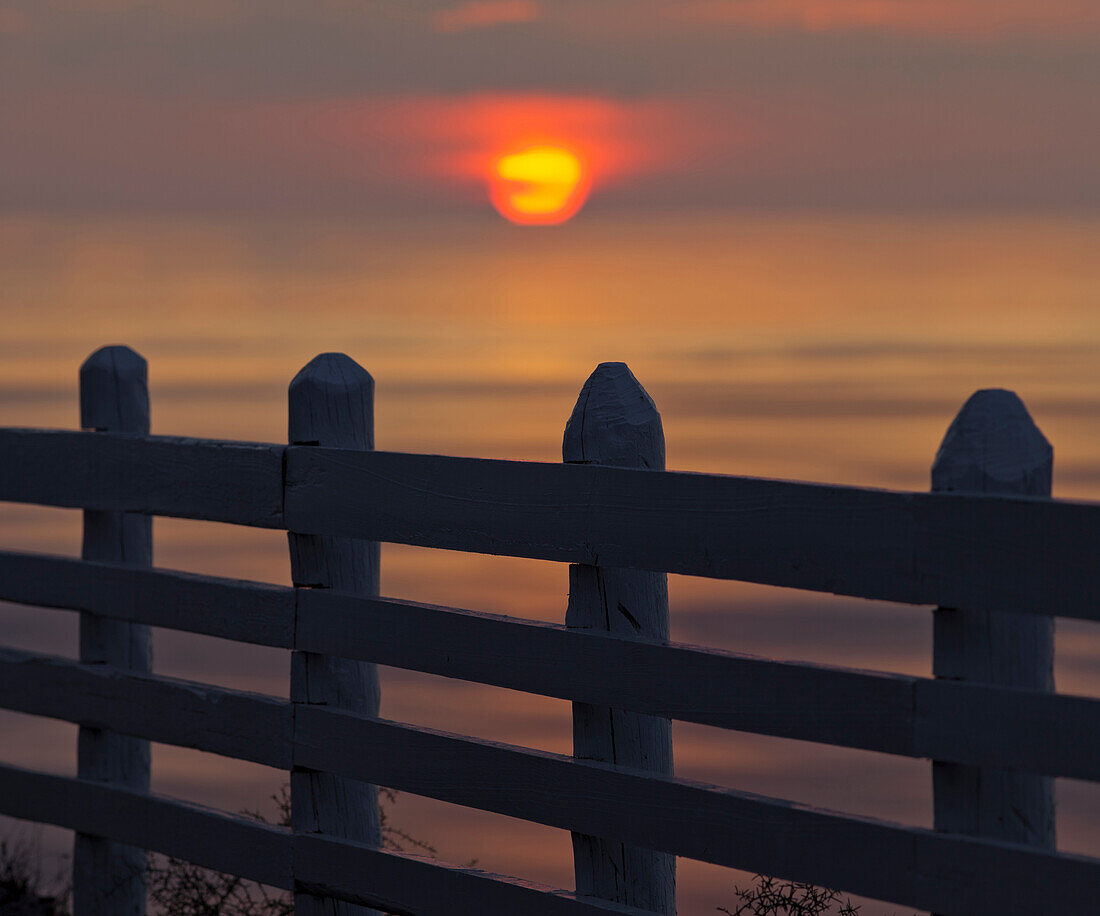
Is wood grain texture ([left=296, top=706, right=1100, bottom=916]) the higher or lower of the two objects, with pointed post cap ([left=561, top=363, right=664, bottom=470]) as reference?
lower

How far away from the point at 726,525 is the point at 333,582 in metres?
1.71

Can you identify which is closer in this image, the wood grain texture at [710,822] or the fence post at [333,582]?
the wood grain texture at [710,822]

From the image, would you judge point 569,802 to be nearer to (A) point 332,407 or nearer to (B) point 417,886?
(B) point 417,886

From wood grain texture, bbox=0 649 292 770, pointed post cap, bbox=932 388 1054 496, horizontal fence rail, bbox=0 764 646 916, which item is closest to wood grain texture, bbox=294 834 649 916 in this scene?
horizontal fence rail, bbox=0 764 646 916

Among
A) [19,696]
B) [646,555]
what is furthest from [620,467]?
[19,696]

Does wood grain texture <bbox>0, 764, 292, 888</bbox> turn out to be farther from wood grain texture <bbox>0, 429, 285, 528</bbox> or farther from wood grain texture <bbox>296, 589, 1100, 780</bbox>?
wood grain texture <bbox>0, 429, 285, 528</bbox>

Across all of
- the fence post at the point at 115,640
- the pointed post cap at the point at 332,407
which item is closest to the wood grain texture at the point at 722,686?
the pointed post cap at the point at 332,407

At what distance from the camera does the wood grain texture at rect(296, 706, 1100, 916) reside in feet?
11.9

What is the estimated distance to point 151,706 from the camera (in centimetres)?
590

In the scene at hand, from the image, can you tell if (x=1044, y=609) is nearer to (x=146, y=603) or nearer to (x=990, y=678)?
(x=990, y=678)

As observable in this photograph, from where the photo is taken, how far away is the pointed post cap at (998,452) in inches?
143

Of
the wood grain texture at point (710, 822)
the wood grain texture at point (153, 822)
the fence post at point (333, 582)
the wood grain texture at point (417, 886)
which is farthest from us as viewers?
the wood grain texture at point (153, 822)

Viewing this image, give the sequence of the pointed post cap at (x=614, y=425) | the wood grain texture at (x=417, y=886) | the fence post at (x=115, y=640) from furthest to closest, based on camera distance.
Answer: the fence post at (x=115, y=640), the wood grain texture at (x=417, y=886), the pointed post cap at (x=614, y=425)

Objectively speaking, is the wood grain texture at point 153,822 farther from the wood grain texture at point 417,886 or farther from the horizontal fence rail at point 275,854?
the wood grain texture at point 417,886
